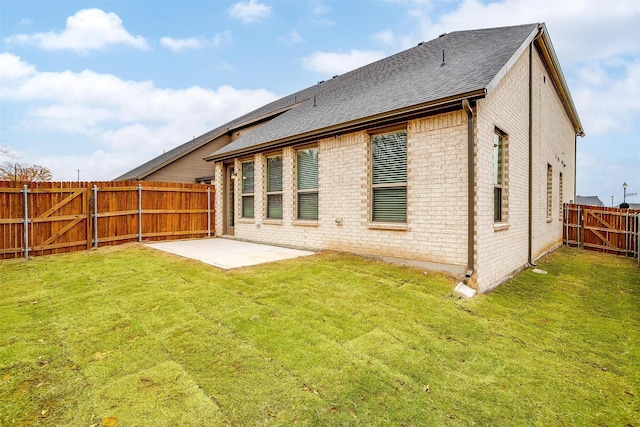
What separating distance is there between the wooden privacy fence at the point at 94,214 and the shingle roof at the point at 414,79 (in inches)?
96.5

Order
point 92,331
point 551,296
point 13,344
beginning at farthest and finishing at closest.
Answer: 1. point 551,296
2. point 92,331
3. point 13,344

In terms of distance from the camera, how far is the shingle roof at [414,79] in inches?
243

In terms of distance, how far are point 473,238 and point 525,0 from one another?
1038cm

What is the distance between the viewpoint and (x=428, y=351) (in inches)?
139

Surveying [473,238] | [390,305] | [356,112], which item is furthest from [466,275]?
[356,112]

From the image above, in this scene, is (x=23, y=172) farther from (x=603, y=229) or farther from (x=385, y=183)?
(x=603, y=229)

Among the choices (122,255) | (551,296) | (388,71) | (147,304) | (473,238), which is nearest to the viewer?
(147,304)

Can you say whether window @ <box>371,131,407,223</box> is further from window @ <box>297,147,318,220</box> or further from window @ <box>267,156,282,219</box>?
window @ <box>267,156,282,219</box>

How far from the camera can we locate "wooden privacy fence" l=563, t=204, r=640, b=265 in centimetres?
1072

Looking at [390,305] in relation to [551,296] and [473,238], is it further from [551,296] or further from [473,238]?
[551,296]

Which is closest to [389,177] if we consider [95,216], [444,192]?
[444,192]

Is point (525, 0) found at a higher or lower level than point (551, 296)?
higher

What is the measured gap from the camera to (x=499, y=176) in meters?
6.64

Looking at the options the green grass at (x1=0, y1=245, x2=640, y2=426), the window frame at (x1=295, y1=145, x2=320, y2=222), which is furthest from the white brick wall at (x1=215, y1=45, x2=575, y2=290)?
the green grass at (x1=0, y1=245, x2=640, y2=426)
